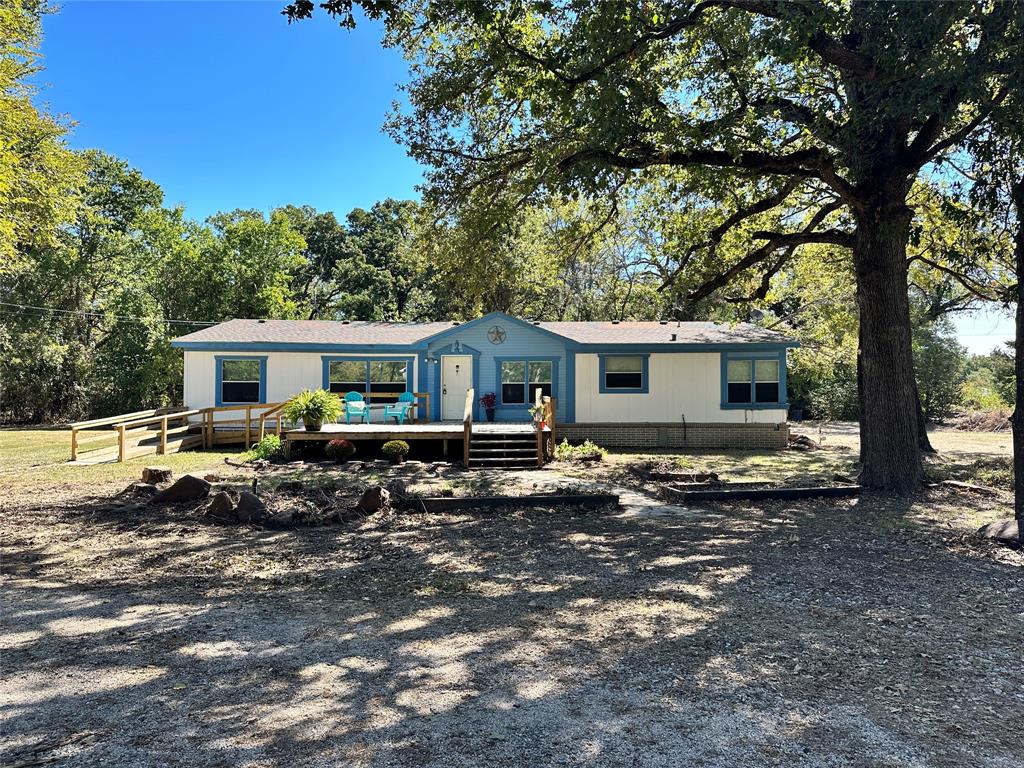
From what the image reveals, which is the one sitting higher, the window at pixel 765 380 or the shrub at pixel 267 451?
the window at pixel 765 380

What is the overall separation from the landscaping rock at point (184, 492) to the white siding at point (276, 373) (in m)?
9.61

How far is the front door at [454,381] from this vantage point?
57.9ft

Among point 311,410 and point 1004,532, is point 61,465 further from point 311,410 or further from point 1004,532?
point 1004,532

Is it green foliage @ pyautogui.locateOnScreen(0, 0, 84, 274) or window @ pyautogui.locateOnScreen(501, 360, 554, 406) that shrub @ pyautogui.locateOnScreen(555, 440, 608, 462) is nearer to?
window @ pyautogui.locateOnScreen(501, 360, 554, 406)

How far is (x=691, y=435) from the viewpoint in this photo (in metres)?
18.1

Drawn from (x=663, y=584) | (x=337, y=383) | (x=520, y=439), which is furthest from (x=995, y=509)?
(x=337, y=383)

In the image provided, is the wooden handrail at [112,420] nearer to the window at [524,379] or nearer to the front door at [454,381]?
the front door at [454,381]

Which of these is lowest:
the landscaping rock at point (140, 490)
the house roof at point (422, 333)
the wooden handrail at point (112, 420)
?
the landscaping rock at point (140, 490)

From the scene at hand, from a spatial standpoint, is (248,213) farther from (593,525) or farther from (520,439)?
(593,525)

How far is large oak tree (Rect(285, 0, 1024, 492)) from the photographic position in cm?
670

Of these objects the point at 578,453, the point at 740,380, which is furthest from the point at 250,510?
the point at 740,380

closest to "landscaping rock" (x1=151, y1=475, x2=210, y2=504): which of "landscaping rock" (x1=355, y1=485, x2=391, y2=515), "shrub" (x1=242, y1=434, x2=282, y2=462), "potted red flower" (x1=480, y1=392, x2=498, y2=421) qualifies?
"landscaping rock" (x1=355, y1=485, x2=391, y2=515)

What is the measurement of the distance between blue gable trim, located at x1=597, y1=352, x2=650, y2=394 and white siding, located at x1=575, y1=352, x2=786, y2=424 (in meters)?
0.08

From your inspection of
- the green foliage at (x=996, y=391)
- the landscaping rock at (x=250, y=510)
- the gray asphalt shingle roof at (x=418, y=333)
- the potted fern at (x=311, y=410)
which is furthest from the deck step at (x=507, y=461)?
the green foliage at (x=996, y=391)
